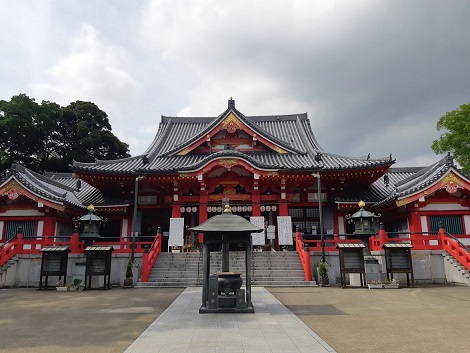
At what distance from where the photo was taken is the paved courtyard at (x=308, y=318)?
22.6ft

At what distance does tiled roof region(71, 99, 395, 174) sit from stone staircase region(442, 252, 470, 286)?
681cm

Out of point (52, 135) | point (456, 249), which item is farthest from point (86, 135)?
point (456, 249)

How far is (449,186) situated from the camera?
781 inches

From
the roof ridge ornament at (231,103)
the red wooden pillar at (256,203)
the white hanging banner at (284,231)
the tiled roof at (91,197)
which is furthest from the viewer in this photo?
the roof ridge ornament at (231,103)

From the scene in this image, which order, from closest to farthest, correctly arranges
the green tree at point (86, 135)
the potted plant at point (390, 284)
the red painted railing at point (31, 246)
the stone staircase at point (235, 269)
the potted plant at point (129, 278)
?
the potted plant at point (390, 284) → the potted plant at point (129, 278) → the stone staircase at point (235, 269) → the red painted railing at point (31, 246) → the green tree at point (86, 135)

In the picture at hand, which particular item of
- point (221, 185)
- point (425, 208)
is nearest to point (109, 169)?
point (221, 185)

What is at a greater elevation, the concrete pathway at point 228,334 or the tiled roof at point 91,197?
the tiled roof at point 91,197

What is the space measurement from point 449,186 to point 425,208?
1783 millimetres

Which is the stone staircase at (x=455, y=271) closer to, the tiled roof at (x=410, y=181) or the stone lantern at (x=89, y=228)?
the tiled roof at (x=410, y=181)

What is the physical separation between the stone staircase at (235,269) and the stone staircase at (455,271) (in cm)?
686

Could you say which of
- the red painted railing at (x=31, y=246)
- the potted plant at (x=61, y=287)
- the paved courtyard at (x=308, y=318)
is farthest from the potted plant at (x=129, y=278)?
the potted plant at (x=61, y=287)

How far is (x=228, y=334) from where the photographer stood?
24.5 ft

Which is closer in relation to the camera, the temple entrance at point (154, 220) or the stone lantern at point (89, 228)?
the stone lantern at point (89, 228)

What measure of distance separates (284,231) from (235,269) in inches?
172
